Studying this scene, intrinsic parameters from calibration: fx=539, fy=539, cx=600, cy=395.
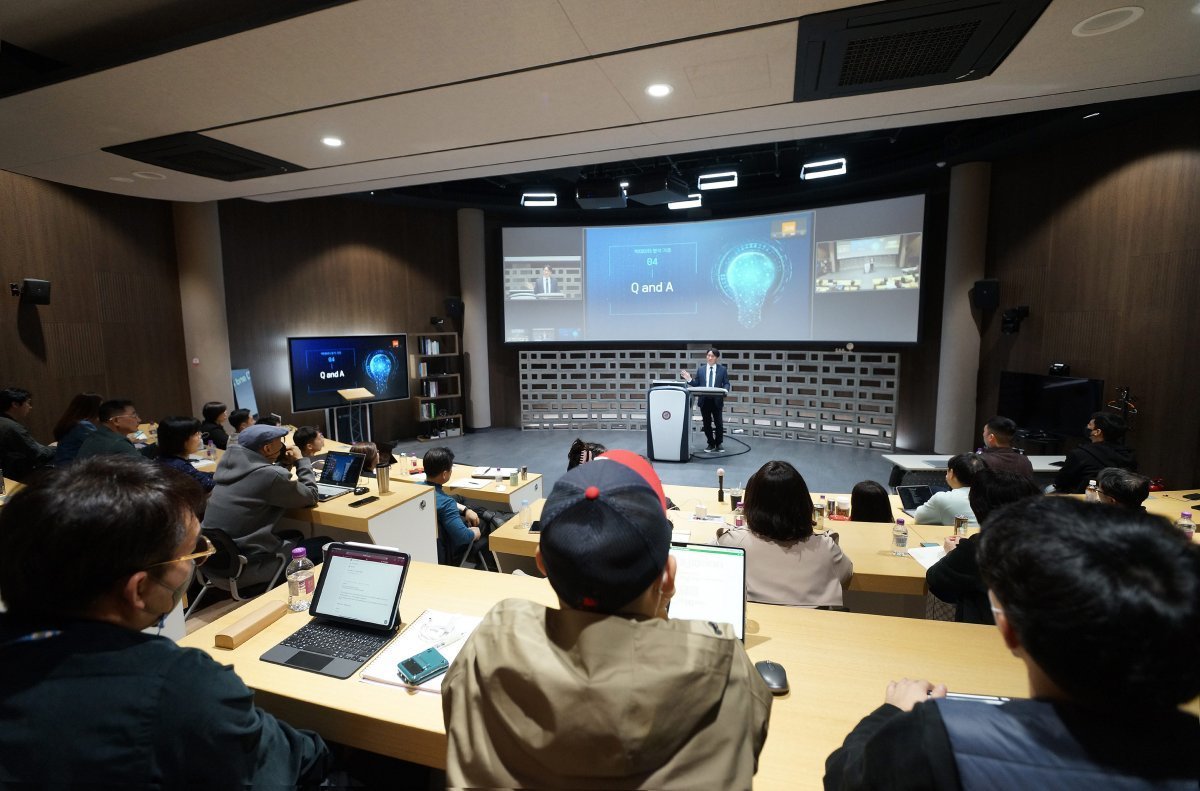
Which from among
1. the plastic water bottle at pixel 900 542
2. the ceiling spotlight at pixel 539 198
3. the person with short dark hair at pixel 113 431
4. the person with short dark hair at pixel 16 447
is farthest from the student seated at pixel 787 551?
the ceiling spotlight at pixel 539 198

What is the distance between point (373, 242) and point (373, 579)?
25.7 ft

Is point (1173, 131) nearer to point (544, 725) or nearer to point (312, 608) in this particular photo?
point (544, 725)

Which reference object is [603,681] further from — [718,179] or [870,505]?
[718,179]

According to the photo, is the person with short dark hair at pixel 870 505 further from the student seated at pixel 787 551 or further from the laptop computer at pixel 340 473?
the laptop computer at pixel 340 473

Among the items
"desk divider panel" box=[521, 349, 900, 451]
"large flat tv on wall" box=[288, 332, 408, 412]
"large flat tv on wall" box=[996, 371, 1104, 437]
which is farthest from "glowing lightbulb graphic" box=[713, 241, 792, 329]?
"large flat tv on wall" box=[288, 332, 408, 412]

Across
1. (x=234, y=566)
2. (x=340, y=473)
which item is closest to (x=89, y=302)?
(x=340, y=473)

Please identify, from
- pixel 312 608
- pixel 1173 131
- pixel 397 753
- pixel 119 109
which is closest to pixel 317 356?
pixel 119 109

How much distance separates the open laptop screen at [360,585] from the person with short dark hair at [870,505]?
9.34ft

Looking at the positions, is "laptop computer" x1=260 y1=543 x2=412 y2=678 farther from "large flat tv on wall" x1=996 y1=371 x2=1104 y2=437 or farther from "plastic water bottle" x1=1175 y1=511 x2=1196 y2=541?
"large flat tv on wall" x1=996 y1=371 x2=1104 y2=437

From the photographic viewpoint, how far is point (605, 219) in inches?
376

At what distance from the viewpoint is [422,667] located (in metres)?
1.50

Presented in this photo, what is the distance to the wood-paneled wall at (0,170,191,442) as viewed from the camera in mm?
5195

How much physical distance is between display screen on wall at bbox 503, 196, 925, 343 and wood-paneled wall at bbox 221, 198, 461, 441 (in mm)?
1409

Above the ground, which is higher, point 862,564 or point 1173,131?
point 1173,131
